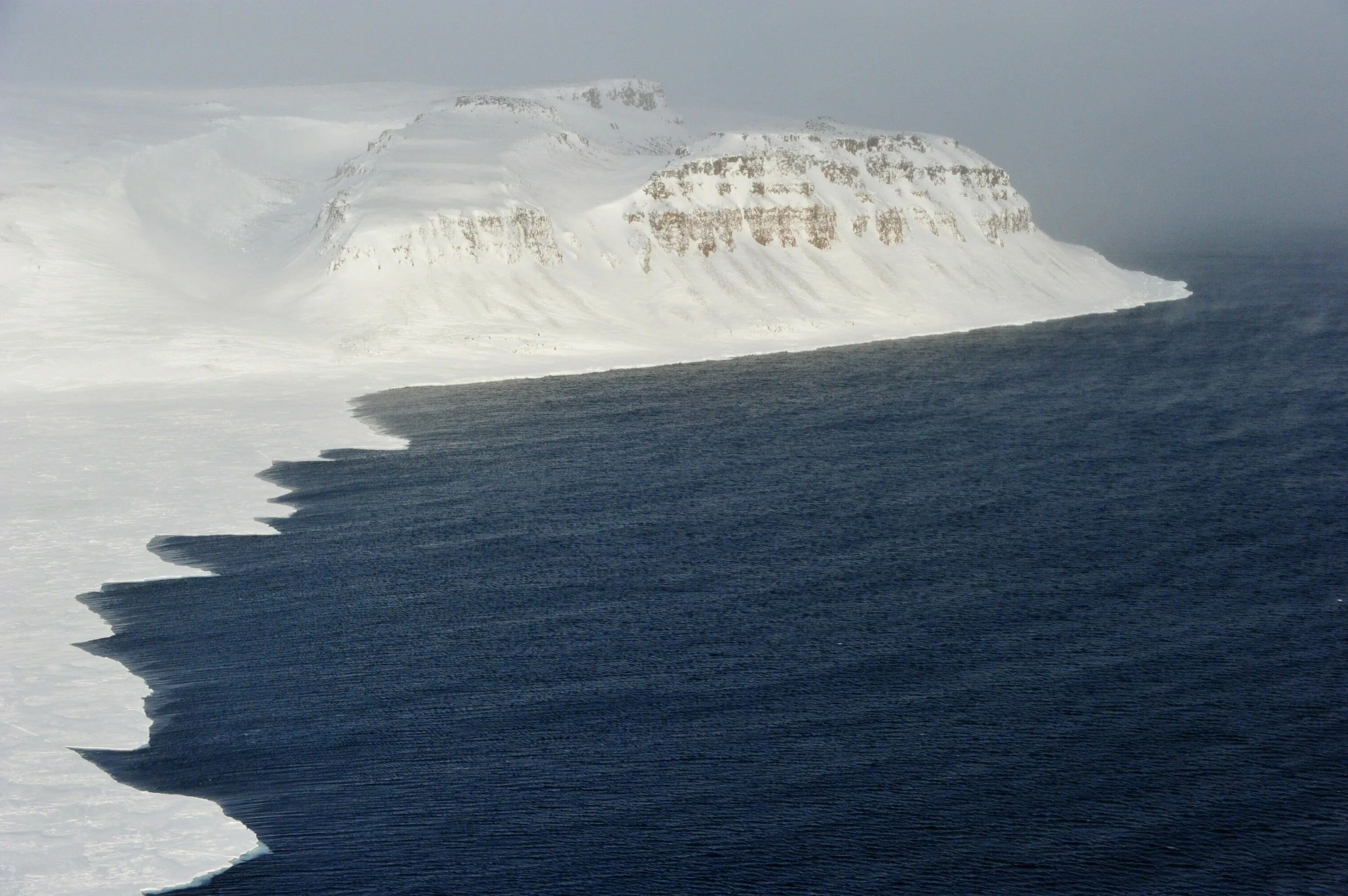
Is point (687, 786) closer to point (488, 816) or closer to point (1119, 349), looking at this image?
point (488, 816)

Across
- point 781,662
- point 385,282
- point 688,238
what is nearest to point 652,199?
point 688,238

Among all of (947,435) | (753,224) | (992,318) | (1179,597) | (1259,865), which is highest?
(753,224)

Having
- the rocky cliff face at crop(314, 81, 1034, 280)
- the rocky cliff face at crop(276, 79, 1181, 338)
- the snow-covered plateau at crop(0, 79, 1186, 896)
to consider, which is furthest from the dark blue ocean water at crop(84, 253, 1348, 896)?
the rocky cliff face at crop(314, 81, 1034, 280)

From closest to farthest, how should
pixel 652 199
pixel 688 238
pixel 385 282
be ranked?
pixel 385 282
pixel 688 238
pixel 652 199

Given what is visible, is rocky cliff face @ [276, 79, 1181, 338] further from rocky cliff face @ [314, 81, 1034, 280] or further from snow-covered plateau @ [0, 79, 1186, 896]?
snow-covered plateau @ [0, 79, 1186, 896]

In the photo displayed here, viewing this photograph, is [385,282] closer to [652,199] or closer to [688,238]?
[652,199]

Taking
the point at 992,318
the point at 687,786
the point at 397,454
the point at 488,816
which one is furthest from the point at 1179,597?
the point at 992,318

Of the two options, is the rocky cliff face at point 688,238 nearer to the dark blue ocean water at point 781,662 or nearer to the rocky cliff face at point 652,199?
the rocky cliff face at point 652,199
